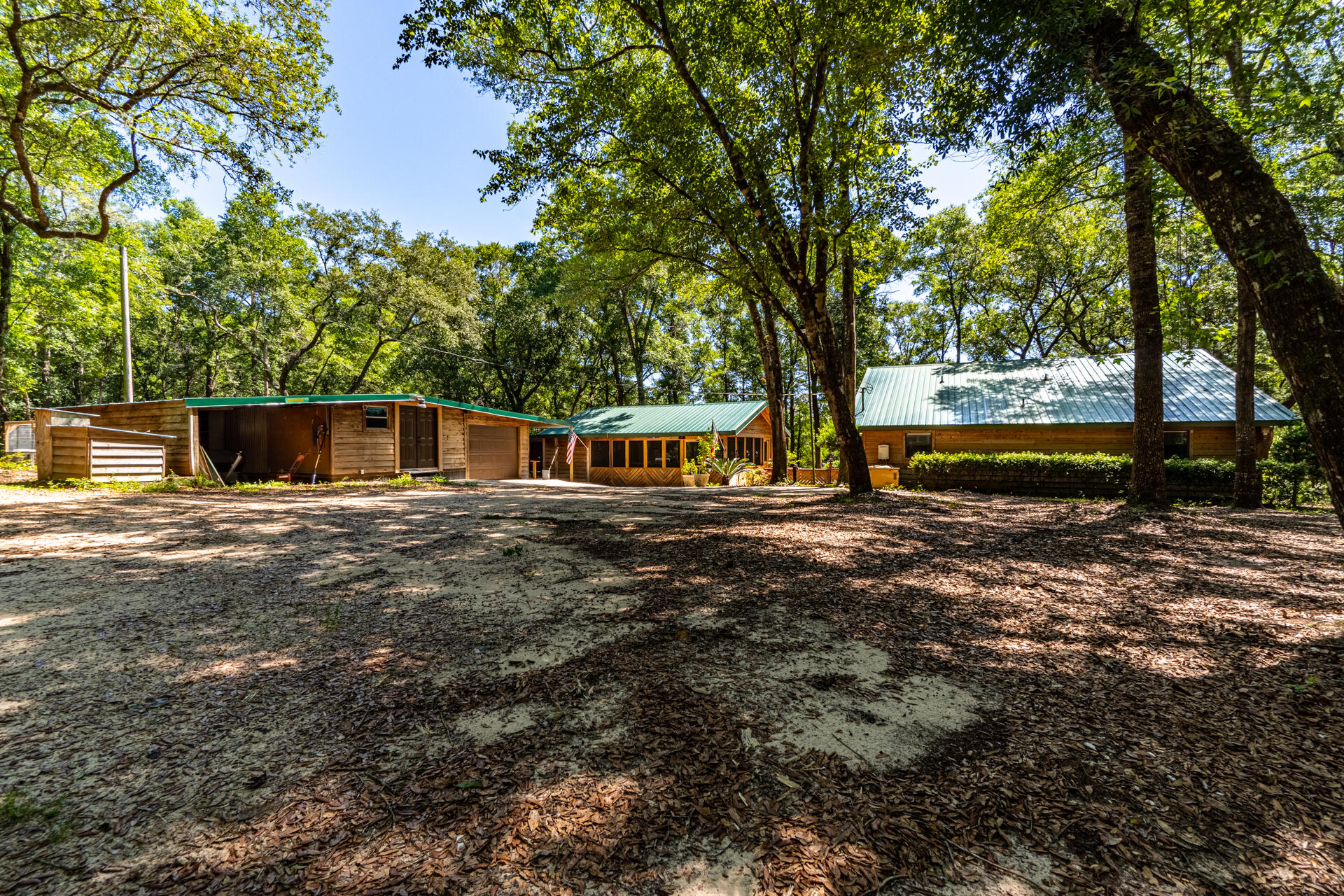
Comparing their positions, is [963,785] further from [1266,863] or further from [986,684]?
[986,684]

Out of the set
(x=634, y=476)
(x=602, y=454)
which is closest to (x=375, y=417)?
(x=602, y=454)

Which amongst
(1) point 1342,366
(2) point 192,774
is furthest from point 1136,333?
(2) point 192,774

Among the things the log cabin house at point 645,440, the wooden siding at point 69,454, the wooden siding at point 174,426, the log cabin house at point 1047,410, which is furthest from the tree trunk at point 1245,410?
the wooden siding at point 174,426

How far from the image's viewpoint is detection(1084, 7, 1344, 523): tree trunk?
3.04 m

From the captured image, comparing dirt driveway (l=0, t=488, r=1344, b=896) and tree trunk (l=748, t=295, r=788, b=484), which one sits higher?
tree trunk (l=748, t=295, r=788, b=484)

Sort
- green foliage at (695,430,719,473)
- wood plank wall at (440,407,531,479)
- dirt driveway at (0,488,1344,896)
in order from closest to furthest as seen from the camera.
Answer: dirt driveway at (0,488,1344,896)
wood plank wall at (440,407,531,479)
green foliage at (695,430,719,473)

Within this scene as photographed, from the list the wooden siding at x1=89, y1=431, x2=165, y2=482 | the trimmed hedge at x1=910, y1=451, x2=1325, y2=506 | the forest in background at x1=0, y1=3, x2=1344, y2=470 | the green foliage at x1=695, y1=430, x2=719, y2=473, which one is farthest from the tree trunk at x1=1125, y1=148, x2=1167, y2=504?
the wooden siding at x1=89, y1=431, x2=165, y2=482

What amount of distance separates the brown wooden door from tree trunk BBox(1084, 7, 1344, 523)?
18.5m

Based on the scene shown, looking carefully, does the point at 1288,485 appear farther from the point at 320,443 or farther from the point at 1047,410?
the point at 320,443

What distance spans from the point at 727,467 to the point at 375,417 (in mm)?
12729

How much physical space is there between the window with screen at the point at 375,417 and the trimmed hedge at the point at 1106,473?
58.7 feet

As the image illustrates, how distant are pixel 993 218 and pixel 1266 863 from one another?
33.5ft

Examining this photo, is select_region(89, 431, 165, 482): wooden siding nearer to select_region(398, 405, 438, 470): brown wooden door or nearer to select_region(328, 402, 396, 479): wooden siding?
select_region(328, 402, 396, 479): wooden siding

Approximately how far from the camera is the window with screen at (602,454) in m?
23.9
